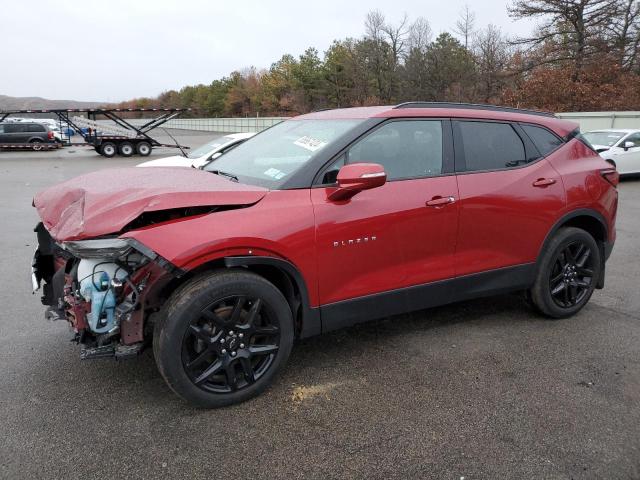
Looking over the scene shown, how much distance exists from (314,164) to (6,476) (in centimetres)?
228

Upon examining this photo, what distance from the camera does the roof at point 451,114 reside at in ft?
11.7

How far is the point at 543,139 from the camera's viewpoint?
4.21 metres

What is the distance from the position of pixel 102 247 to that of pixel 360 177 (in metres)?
1.44

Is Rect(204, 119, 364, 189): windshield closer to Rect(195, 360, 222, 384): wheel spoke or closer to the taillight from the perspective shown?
Rect(195, 360, 222, 384): wheel spoke

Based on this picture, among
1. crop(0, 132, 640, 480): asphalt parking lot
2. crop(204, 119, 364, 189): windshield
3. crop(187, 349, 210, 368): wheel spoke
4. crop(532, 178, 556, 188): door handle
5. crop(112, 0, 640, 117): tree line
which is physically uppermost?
crop(112, 0, 640, 117): tree line

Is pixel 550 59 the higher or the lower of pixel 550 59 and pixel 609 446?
the higher

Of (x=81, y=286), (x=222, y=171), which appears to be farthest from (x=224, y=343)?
(x=222, y=171)

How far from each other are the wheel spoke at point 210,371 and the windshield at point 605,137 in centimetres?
1415

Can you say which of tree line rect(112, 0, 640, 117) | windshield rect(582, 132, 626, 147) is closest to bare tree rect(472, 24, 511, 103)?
tree line rect(112, 0, 640, 117)

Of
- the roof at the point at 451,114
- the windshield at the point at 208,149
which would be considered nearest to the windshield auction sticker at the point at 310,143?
the roof at the point at 451,114

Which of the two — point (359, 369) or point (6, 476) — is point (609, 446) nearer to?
point (359, 369)

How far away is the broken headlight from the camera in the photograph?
263 centimetres

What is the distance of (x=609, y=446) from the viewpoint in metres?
2.64

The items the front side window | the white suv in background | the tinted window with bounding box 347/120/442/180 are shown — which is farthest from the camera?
the front side window
